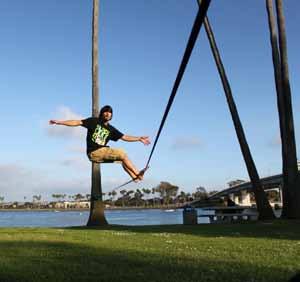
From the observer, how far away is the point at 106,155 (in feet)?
35.1

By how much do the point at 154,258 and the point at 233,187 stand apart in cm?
6677

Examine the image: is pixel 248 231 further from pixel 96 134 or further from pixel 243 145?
pixel 243 145

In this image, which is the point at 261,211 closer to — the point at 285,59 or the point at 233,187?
the point at 285,59

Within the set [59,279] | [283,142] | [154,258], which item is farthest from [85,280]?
[283,142]

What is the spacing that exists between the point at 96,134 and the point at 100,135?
0.09 metres

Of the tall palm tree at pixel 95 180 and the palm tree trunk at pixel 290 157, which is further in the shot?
the tall palm tree at pixel 95 180

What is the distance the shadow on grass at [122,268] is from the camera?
6.75m

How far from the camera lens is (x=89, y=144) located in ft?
34.9

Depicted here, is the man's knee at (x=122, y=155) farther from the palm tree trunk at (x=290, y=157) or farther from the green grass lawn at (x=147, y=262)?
the palm tree trunk at (x=290, y=157)

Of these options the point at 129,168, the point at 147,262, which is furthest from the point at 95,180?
the point at 147,262

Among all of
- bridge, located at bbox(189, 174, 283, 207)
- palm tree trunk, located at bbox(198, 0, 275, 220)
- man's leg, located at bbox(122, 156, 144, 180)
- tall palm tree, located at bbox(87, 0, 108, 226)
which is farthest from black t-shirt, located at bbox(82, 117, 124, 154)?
bridge, located at bbox(189, 174, 283, 207)

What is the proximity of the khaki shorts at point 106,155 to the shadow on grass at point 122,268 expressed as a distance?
1.79 meters

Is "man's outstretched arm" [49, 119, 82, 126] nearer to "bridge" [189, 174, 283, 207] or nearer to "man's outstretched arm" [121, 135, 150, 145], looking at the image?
"man's outstretched arm" [121, 135, 150, 145]

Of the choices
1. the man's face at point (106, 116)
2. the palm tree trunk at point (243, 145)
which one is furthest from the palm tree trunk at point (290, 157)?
the man's face at point (106, 116)
